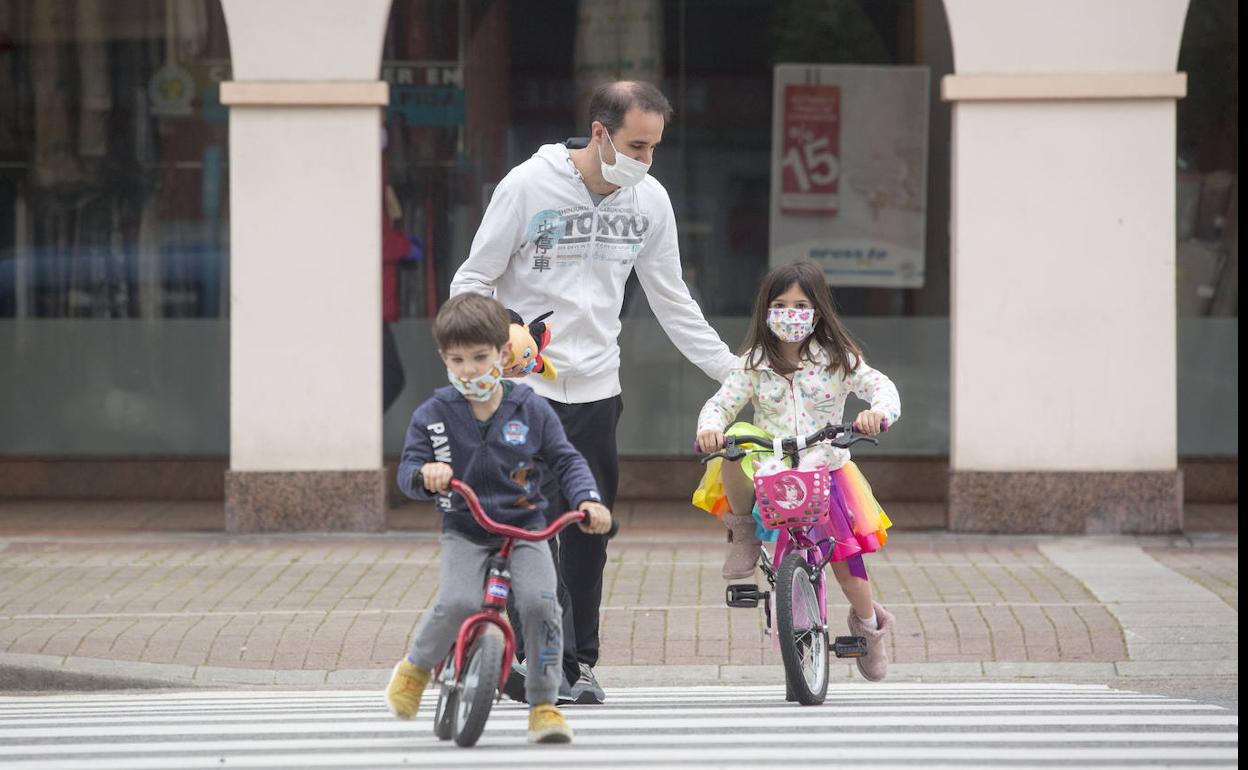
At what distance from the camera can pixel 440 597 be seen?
496cm

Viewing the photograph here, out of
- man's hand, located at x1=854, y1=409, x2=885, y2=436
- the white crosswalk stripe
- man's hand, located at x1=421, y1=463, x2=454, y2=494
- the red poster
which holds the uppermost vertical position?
the red poster

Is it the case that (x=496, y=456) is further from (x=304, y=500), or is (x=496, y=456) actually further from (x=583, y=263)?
(x=304, y=500)

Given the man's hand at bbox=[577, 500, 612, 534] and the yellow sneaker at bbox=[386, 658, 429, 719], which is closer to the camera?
the man's hand at bbox=[577, 500, 612, 534]

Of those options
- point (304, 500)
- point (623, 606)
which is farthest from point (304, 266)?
point (623, 606)

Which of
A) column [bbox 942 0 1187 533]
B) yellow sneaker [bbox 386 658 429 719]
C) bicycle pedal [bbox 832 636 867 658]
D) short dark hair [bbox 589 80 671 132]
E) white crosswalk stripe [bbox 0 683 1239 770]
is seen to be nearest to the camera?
white crosswalk stripe [bbox 0 683 1239 770]

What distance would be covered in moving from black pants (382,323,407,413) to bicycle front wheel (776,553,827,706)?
633cm

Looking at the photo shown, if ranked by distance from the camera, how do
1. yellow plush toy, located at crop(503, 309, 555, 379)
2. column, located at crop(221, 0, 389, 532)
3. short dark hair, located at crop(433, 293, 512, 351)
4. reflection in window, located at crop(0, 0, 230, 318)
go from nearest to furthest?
short dark hair, located at crop(433, 293, 512, 351) < yellow plush toy, located at crop(503, 309, 555, 379) < column, located at crop(221, 0, 389, 532) < reflection in window, located at crop(0, 0, 230, 318)

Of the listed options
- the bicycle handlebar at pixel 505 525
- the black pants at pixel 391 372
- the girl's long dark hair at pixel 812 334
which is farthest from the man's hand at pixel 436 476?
the black pants at pixel 391 372

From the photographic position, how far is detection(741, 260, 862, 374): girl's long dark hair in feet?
19.6

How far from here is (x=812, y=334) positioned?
6.00 m

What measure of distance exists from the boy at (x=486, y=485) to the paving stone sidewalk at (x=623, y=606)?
2.39 m

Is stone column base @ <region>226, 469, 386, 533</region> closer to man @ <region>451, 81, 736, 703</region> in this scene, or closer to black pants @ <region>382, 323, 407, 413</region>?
black pants @ <region>382, 323, 407, 413</region>

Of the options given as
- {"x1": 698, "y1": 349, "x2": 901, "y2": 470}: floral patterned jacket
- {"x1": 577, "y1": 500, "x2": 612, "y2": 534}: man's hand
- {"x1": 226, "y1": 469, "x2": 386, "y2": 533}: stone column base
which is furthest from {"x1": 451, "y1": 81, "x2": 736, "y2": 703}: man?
{"x1": 226, "y1": 469, "x2": 386, "y2": 533}: stone column base

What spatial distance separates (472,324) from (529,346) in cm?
58
